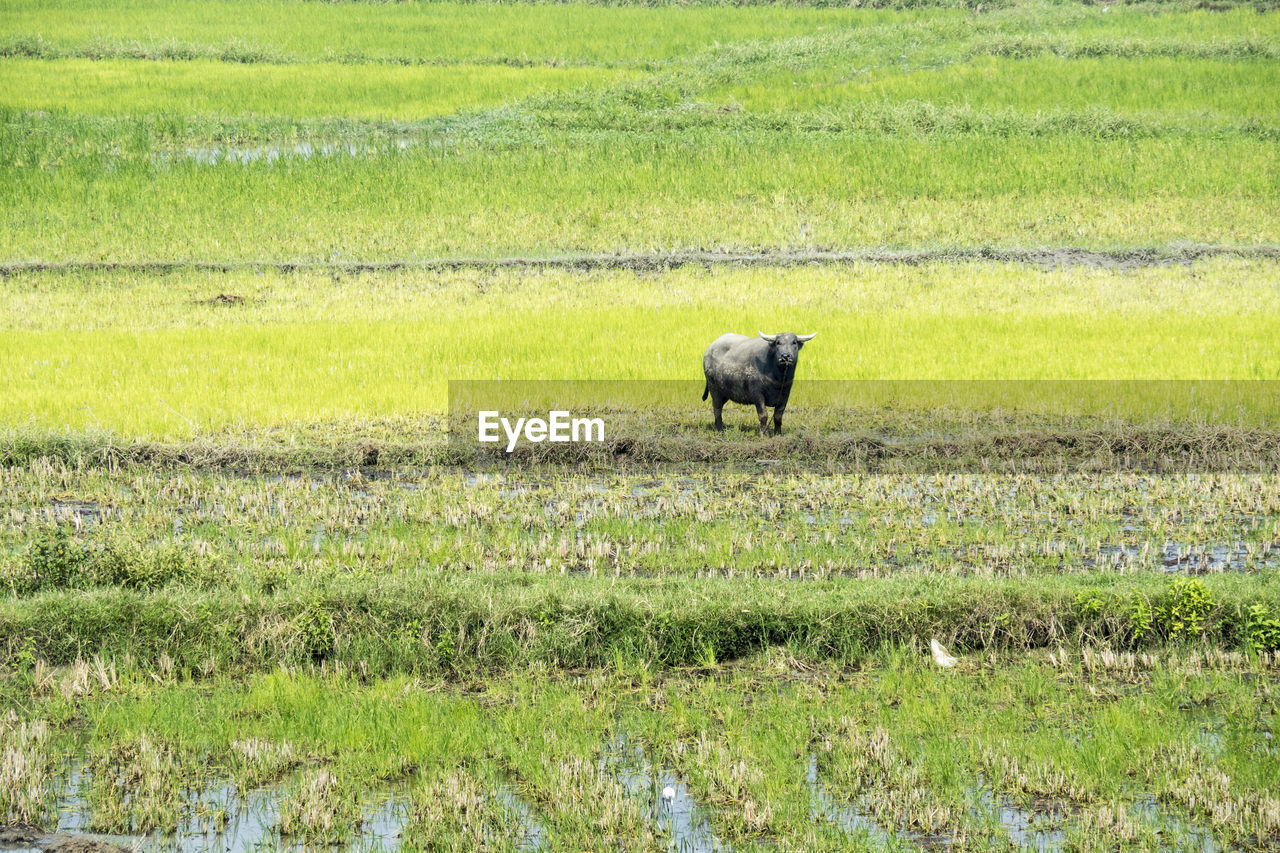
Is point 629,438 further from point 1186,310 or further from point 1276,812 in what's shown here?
point 1186,310

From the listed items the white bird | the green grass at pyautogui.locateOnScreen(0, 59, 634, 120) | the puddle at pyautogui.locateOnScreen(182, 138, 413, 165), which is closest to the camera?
the white bird

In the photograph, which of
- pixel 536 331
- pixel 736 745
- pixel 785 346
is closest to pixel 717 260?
pixel 536 331

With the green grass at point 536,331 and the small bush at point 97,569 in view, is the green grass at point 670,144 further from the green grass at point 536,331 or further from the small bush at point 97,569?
the small bush at point 97,569

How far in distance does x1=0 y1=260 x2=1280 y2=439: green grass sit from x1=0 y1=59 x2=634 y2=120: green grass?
806 cm

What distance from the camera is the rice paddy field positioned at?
4559 millimetres

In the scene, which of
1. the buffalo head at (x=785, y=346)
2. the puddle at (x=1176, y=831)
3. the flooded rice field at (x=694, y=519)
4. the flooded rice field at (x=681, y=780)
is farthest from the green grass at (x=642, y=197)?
the puddle at (x=1176, y=831)

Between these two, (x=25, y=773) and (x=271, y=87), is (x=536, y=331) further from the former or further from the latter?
(x=271, y=87)

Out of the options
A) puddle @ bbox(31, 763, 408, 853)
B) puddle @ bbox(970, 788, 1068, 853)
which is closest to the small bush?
puddle @ bbox(31, 763, 408, 853)

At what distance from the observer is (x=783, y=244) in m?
17.8

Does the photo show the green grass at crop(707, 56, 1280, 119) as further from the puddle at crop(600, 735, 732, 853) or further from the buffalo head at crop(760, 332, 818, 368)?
the puddle at crop(600, 735, 732, 853)

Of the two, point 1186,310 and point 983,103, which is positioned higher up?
point 983,103

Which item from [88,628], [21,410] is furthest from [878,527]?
[21,410]

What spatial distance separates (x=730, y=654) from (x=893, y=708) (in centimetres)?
93

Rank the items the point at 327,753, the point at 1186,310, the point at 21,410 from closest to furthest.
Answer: the point at 327,753
the point at 21,410
the point at 1186,310
